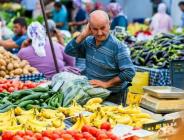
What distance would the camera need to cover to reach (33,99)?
198 inches

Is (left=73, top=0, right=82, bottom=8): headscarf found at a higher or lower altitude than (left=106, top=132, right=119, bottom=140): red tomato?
higher

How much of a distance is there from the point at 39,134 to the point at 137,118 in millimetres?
1109

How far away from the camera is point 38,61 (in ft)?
24.0

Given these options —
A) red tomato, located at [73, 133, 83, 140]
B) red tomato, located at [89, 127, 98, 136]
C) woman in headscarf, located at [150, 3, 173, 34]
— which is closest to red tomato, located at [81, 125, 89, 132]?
red tomato, located at [89, 127, 98, 136]

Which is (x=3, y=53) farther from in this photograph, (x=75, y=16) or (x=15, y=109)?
(x=75, y=16)

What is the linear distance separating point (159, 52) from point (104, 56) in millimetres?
2857

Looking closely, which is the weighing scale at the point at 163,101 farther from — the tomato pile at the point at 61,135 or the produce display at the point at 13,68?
the produce display at the point at 13,68

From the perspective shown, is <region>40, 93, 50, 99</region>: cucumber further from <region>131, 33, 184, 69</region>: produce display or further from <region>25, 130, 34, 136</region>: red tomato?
<region>131, 33, 184, 69</region>: produce display

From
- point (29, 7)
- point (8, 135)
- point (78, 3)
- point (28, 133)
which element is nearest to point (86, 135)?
point (28, 133)

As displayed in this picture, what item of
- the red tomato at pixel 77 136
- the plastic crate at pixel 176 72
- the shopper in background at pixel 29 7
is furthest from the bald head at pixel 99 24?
the shopper in background at pixel 29 7

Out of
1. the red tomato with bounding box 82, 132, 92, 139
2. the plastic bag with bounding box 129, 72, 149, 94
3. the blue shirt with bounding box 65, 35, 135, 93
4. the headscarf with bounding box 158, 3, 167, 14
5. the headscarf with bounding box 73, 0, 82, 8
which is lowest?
the plastic bag with bounding box 129, 72, 149, 94

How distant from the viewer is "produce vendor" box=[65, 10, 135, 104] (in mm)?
5332

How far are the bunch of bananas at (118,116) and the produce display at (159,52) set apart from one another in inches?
126

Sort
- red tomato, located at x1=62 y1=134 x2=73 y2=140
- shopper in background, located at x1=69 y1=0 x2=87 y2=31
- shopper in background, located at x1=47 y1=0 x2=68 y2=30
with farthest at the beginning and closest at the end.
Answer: shopper in background, located at x1=69 y1=0 x2=87 y2=31 < shopper in background, located at x1=47 y1=0 x2=68 y2=30 < red tomato, located at x1=62 y1=134 x2=73 y2=140
